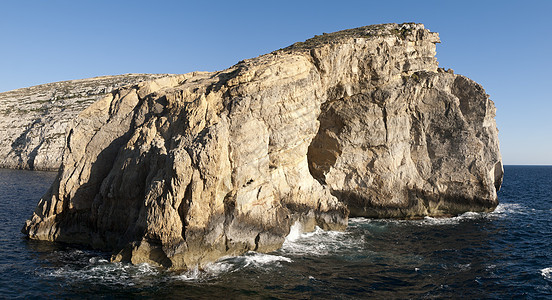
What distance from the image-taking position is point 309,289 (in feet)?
65.2

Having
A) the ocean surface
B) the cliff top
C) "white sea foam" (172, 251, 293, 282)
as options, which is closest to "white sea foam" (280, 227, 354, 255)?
the ocean surface

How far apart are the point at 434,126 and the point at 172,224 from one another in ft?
102

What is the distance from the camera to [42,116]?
363ft

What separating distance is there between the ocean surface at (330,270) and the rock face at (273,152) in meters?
1.95

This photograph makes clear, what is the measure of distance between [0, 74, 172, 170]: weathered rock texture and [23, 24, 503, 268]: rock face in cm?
7648

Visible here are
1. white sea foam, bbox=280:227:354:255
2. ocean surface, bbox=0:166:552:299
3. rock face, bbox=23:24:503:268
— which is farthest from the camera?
white sea foam, bbox=280:227:354:255

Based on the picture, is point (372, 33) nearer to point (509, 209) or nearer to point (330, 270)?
point (330, 270)

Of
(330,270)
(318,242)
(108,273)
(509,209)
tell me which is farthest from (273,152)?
(509,209)

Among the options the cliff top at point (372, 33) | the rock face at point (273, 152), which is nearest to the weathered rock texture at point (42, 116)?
the rock face at point (273, 152)

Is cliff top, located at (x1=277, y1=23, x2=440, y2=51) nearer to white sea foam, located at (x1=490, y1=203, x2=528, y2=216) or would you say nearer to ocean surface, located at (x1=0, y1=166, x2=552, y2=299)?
ocean surface, located at (x1=0, y1=166, x2=552, y2=299)

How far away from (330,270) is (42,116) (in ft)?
385

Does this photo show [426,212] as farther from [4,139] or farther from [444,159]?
[4,139]

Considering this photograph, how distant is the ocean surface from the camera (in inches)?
760

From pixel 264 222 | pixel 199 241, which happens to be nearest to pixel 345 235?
pixel 264 222
